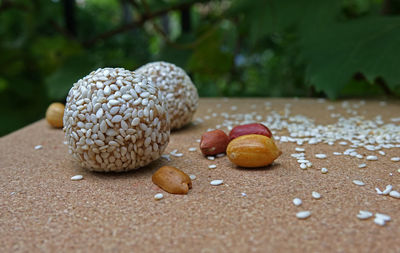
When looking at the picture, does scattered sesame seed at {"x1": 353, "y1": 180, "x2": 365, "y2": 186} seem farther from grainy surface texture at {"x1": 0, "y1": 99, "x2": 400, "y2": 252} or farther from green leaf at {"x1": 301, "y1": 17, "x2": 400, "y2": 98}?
green leaf at {"x1": 301, "y1": 17, "x2": 400, "y2": 98}

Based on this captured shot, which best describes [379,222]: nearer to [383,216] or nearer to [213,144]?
[383,216]

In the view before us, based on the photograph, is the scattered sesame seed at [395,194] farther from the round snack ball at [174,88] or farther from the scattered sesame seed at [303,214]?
the round snack ball at [174,88]

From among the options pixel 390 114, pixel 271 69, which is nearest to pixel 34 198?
pixel 390 114

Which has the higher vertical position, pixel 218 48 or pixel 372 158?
pixel 218 48

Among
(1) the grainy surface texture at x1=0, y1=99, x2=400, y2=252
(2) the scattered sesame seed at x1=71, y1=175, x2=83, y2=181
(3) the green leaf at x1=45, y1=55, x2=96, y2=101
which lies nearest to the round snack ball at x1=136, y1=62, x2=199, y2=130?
(1) the grainy surface texture at x1=0, y1=99, x2=400, y2=252

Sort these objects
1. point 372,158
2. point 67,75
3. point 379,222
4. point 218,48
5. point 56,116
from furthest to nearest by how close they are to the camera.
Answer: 1. point 218,48
2. point 67,75
3. point 56,116
4. point 372,158
5. point 379,222

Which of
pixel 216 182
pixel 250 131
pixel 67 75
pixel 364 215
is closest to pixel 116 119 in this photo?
pixel 216 182
